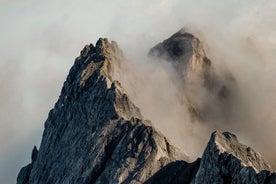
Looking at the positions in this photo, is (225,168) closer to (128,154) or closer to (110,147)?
(128,154)

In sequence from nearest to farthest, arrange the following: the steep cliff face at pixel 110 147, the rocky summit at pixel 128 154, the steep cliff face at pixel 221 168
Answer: the steep cliff face at pixel 221 168, the rocky summit at pixel 128 154, the steep cliff face at pixel 110 147

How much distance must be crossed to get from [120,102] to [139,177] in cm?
3061

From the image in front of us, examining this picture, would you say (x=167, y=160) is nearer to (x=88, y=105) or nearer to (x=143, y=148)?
(x=143, y=148)

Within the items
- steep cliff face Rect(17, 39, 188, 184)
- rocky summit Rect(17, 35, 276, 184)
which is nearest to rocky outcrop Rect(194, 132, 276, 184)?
rocky summit Rect(17, 35, 276, 184)

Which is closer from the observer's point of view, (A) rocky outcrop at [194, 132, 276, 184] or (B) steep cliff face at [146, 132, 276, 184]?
(A) rocky outcrop at [194, 132, 276, 184]

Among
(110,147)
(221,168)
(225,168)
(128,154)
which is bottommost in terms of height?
(225,168)

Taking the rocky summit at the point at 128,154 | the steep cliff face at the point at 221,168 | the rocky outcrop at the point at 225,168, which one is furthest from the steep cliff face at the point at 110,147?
the rocky outcrop at the point at 225,168

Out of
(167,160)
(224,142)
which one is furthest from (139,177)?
(224,142)

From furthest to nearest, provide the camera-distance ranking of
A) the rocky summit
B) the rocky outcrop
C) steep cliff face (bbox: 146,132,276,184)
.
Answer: the rocky summit < steep cliff face (bbox: 146,132,276,184) < the rocky outcrop

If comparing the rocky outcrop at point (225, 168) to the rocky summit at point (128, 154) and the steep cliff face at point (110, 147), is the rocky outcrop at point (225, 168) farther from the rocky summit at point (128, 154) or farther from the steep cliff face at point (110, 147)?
the steep cliff face at point (110, 147)

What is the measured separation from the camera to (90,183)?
174250mm

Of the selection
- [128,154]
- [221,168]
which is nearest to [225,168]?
[221,168]

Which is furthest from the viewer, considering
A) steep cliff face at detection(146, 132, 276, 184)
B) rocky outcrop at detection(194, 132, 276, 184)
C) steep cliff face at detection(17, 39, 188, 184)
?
steep cliff face at detection(17, 39, 188, 184)

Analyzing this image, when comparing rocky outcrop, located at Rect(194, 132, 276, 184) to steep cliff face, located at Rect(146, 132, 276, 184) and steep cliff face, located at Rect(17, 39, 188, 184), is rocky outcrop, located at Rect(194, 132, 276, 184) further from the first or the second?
steep cliff face, located at Rect(17, 39, 188, 184)
